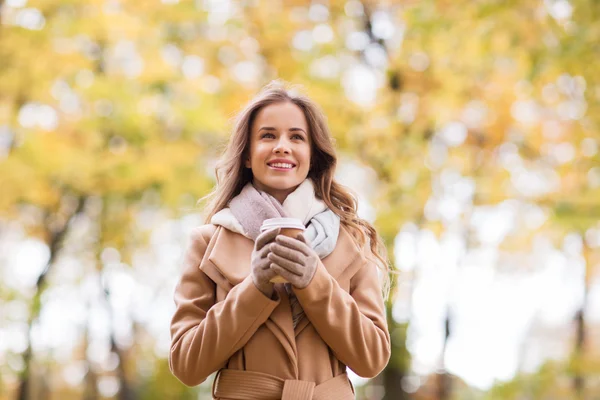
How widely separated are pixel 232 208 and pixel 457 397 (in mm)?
17054

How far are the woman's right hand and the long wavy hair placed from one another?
444 millimetres

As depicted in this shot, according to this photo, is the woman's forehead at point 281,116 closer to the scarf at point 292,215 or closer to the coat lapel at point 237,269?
the scarf at point 292,215

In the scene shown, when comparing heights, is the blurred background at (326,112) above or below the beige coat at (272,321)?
above

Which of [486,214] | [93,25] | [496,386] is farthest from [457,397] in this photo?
[93,25]

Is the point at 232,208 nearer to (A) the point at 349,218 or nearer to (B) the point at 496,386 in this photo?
(A) the point at 349,218

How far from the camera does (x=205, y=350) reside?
219cm

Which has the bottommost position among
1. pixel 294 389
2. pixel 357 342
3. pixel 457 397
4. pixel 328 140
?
pixel 457 397

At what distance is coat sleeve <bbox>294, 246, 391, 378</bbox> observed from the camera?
2.16 m

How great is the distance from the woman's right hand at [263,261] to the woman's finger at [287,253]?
1.3 inches

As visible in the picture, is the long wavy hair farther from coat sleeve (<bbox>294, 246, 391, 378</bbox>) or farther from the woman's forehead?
coat sleeve (<bbox>294, 246, 391, 378</bbox>)

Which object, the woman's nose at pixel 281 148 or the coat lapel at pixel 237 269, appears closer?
the coat lapel at pixel 237 269

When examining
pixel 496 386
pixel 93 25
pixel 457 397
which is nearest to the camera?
pixel 93 25

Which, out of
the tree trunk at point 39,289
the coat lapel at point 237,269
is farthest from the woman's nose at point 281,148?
the tree trunk at point 39,289

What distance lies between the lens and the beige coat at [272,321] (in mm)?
2172
